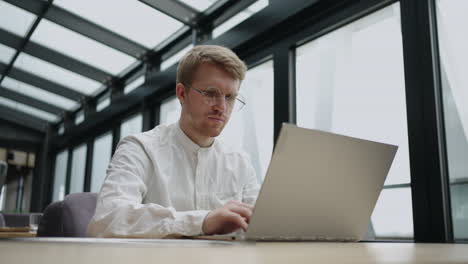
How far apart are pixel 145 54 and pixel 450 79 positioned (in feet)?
10.6

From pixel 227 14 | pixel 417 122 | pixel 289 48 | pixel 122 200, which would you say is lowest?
pixel 122 200

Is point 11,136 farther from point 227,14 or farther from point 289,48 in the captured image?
point 289,48

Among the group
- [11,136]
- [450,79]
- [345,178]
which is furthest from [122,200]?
[11,136]

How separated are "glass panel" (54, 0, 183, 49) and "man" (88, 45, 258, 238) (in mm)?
2435

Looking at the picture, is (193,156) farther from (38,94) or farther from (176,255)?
(38,94)

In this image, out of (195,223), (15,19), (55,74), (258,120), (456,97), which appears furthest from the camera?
(55,74)

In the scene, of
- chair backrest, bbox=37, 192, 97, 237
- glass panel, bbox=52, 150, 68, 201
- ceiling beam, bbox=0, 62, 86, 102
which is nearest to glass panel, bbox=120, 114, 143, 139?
ceiling beam, bbox=0, 62, 86, 102

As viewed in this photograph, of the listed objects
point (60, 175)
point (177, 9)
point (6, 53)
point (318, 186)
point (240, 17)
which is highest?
point (6, 53)

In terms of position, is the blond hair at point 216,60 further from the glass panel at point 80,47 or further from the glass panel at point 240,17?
the glass panel at point 80,47

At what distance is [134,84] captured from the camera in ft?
16.9

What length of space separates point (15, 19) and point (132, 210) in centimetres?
410

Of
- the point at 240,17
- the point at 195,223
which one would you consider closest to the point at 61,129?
the point at 240,17

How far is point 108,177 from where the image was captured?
1313 mm

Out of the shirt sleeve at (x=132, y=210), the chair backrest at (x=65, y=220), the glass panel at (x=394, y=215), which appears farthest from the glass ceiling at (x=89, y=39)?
the chair backrest at (x=65, y=220)
